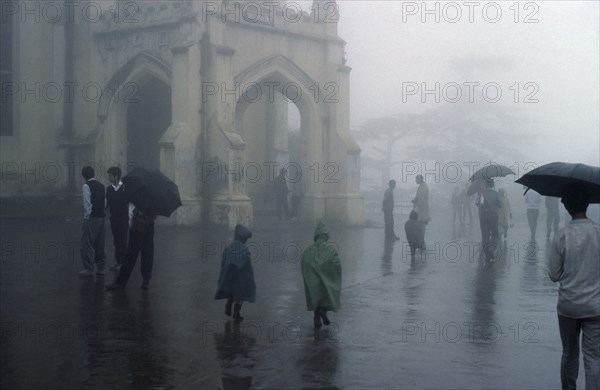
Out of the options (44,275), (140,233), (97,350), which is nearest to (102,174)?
(44,275)

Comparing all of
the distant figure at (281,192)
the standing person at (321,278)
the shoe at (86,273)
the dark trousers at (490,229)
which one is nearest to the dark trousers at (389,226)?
the dark trousers at (490,229)

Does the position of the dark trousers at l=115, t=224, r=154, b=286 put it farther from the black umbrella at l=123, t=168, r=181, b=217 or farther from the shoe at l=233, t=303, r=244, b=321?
the shoe at l=233, t=303, r=244, b=321

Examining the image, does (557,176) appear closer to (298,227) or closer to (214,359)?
(214,359)

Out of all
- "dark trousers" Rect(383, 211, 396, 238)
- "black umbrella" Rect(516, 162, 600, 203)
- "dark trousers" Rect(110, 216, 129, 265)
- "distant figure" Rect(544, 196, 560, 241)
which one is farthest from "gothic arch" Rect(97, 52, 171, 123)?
"black umbrella" Rect(516, 162, 600, 203)

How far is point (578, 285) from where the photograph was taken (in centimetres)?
586

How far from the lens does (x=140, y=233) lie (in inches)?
461

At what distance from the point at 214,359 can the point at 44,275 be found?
6784mm

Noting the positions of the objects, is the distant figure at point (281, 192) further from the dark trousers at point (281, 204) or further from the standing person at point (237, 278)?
the standing person at point (237, 278)

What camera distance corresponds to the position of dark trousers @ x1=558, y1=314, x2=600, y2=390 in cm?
574

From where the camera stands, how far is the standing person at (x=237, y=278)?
30.8ft

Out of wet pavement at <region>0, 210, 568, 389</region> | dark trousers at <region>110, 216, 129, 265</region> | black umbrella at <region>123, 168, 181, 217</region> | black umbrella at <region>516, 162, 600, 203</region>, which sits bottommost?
wet pavement at <region>0, 210, 568, 389</region>

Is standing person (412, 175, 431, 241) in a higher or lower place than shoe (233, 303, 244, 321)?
higher

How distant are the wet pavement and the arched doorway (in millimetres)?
12401

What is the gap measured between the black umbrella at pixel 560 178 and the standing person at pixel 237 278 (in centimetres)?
394
